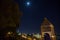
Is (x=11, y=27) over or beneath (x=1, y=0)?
beneath

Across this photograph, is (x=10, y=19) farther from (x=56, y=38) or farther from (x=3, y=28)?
(x=56, y=38)

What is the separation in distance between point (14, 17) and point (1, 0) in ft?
5.59

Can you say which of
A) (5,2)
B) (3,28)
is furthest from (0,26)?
(5,2)

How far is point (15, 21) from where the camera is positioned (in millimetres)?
11930

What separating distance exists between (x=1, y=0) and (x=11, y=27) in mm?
1910

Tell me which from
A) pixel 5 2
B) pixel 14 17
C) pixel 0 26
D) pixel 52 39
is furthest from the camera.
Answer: pixel 52 39

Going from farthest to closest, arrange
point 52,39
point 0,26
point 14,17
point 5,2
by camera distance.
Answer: point 52,39 < point 14,17 < point 5,2 < point 0,26

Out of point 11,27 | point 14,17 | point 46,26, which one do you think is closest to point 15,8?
point 14,17

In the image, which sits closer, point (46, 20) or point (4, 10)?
point (4, 10)

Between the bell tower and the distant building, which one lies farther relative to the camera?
the bell tower

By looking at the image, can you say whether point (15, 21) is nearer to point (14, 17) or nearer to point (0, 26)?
point (14, 17)

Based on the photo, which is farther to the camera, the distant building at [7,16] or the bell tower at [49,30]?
the bell tower at [49,30]

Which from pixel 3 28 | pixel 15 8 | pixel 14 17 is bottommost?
pixel 3 28

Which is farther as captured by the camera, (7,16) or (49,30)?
(49,30)
